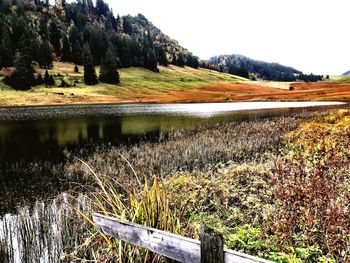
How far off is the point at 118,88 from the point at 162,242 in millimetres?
100248

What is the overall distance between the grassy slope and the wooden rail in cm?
7513

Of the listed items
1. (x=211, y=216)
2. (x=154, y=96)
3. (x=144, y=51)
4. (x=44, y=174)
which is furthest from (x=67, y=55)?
(x=211, y=216)

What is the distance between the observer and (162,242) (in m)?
4.28

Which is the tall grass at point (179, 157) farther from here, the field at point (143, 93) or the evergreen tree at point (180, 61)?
the evergreen tree at point (180, 61)

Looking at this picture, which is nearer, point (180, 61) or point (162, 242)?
point (162, 242)

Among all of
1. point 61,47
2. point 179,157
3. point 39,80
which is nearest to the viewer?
point 179,157

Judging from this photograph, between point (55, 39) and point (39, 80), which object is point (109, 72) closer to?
point (39, 80)

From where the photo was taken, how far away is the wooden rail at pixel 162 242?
140 inches

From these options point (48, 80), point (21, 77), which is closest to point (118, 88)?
point (48, 80)

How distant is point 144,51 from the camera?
155m

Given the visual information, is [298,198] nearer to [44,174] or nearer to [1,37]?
[44,174]

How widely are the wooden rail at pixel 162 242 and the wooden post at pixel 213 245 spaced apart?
0.07 m

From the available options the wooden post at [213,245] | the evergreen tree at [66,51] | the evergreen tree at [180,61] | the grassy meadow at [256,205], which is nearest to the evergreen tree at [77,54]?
the evergreen tree at [66,51]

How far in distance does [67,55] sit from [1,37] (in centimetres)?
2814
